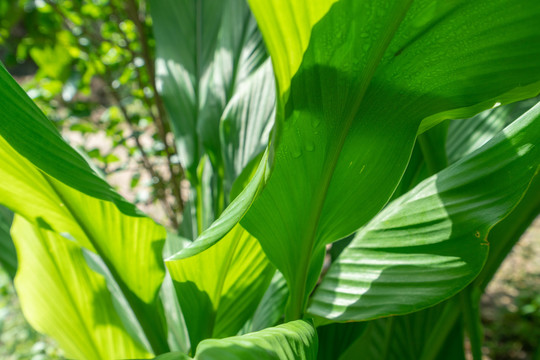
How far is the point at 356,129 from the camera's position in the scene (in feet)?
1.30

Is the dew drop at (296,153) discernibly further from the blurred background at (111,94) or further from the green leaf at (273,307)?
the blurred background at (111,94)

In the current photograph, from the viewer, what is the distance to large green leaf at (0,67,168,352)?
375 mm

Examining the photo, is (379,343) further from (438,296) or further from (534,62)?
(534,62)

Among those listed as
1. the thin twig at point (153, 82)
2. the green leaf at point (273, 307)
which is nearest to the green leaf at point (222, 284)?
the green leaf at point (273, 307)

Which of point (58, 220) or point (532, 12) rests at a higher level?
point (532, 12)

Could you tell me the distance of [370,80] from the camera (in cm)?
36

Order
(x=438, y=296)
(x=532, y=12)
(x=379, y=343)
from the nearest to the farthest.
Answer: (x=532, y=12)
(x=438, y=296)
(x=379, y=343)

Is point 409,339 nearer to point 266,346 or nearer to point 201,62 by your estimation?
point 266,346

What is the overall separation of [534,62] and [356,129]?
14 cm

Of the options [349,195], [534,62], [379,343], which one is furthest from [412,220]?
[379,343]

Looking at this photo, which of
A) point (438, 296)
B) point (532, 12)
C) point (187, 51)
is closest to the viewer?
point (532, 12)

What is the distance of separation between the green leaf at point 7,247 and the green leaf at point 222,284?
32cm

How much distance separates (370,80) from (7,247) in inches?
24.1

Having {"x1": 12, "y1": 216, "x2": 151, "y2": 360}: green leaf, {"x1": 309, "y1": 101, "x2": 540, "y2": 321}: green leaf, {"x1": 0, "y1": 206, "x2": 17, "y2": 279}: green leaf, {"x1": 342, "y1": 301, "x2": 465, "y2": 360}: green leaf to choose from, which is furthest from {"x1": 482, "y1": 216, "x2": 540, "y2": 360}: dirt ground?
{"x1": 0, "y1": 206, "x2": 17, "y2": 279}: green leaf
